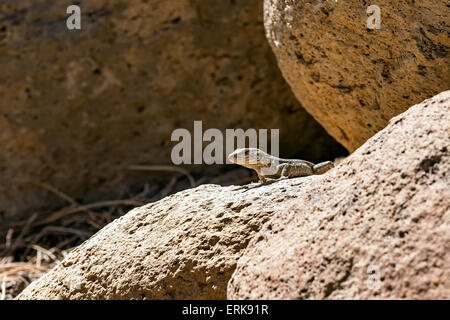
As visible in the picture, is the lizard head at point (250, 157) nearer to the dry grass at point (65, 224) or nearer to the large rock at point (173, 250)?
the large rock at point (173, 250)

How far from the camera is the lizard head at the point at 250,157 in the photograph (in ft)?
12.0

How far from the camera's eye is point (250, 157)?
367 centimetres

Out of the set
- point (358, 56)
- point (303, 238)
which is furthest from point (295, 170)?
point (303, 238)

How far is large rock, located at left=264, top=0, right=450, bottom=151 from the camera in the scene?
10.1 feet

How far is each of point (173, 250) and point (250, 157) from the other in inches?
41.4

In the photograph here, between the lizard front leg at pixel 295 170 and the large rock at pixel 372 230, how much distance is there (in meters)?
0.97

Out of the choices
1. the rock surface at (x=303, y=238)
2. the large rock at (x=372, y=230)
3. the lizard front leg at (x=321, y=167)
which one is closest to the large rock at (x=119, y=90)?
the lizard front leg at (x=321, y=167)

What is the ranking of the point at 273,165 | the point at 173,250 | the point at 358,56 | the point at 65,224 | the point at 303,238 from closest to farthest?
the point at 303,238
the point at 173,250
the point at 358,56
the point at 273,165
the point at 65,224

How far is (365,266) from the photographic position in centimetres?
213

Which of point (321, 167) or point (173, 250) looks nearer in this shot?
point (173, 250)

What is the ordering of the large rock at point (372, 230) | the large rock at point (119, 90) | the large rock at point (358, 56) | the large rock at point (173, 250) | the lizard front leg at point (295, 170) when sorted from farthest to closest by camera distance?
1. the large rock at point (119, 90)
2. the lizard front leg at point (295, 170)
3. the large rock at point (358, 56)
4. the large rock at point (173, 250)
5. the large rock at point (372, 230)

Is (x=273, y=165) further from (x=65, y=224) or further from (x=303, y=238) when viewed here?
(x=65, y=224)

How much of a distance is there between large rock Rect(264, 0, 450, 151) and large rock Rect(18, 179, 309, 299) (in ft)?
2.57
